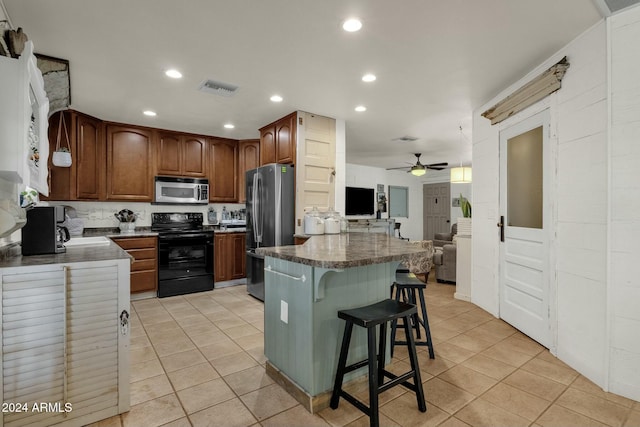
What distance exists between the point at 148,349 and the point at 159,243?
1.91 meters

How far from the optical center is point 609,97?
202 centimetres

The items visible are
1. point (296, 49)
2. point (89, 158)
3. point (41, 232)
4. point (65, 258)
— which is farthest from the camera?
point (89, 158)

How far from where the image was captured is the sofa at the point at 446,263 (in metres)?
4.88

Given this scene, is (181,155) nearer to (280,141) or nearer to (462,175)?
(280,141)

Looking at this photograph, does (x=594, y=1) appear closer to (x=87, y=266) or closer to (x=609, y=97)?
(x=609, y=97)

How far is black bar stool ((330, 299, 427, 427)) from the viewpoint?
1.55 metres

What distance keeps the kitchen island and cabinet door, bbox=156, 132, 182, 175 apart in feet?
11.1

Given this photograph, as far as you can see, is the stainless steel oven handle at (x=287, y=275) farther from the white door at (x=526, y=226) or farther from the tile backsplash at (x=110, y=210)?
the tile backsplash at (x=110, y=210)

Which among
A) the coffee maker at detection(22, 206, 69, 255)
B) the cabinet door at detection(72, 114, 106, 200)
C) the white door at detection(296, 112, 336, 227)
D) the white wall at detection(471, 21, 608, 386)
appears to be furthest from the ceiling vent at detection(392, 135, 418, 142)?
the coffee maker at detection(22, 206, 69, 255)

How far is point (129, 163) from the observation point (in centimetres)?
442

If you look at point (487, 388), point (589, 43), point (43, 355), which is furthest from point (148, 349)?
point (589, 43)

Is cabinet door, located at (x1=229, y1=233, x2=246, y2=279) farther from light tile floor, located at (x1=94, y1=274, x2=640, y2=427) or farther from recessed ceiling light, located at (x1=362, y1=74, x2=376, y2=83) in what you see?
recessed ceiling light, located at (x1=362, y1=74, x2=376, y2=83)

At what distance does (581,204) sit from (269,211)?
10.1 feet

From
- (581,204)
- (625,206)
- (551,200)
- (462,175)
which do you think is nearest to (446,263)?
(462,175)
